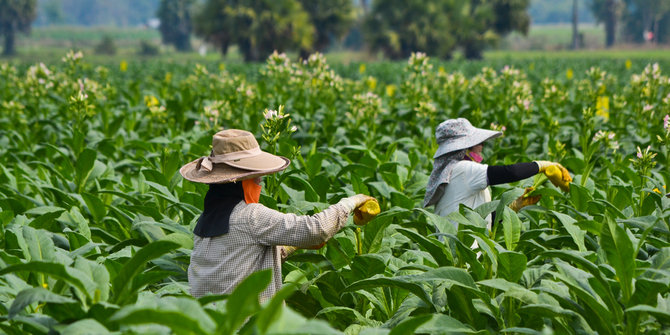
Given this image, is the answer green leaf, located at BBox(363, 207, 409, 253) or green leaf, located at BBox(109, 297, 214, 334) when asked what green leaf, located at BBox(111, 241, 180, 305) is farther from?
green leaf, located at BBox(363, 207, 409, 253)

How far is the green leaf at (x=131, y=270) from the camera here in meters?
2.56

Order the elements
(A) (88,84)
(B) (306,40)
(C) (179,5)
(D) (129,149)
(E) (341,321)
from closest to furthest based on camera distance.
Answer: (E) (341,321)
(D) (129,149)
(A) (88,84)
(B) (306,40)
(C) (179,5)

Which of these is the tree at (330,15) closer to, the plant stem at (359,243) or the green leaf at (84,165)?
the green leaf at (84,165)

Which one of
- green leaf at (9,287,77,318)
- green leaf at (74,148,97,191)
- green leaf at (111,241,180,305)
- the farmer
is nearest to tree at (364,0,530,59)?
green leaf at (74,148,97,191)

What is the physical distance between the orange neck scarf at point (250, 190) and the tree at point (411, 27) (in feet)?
164

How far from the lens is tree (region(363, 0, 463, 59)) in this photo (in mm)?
53500

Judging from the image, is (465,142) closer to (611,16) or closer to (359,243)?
(359,243)

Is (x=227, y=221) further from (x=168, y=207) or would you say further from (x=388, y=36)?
(x=388, y=36)

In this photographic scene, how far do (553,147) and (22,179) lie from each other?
4.19 meters

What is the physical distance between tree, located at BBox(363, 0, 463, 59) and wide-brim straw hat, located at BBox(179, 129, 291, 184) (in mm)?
49986

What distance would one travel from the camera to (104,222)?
4984 millimetres

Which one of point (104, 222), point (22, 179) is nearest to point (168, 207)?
point (104, 222)

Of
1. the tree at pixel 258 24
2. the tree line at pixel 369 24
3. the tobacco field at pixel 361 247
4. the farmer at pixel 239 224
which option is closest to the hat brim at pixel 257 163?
the farmer at pixel 239 224

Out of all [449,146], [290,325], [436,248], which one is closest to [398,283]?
[436,248]
